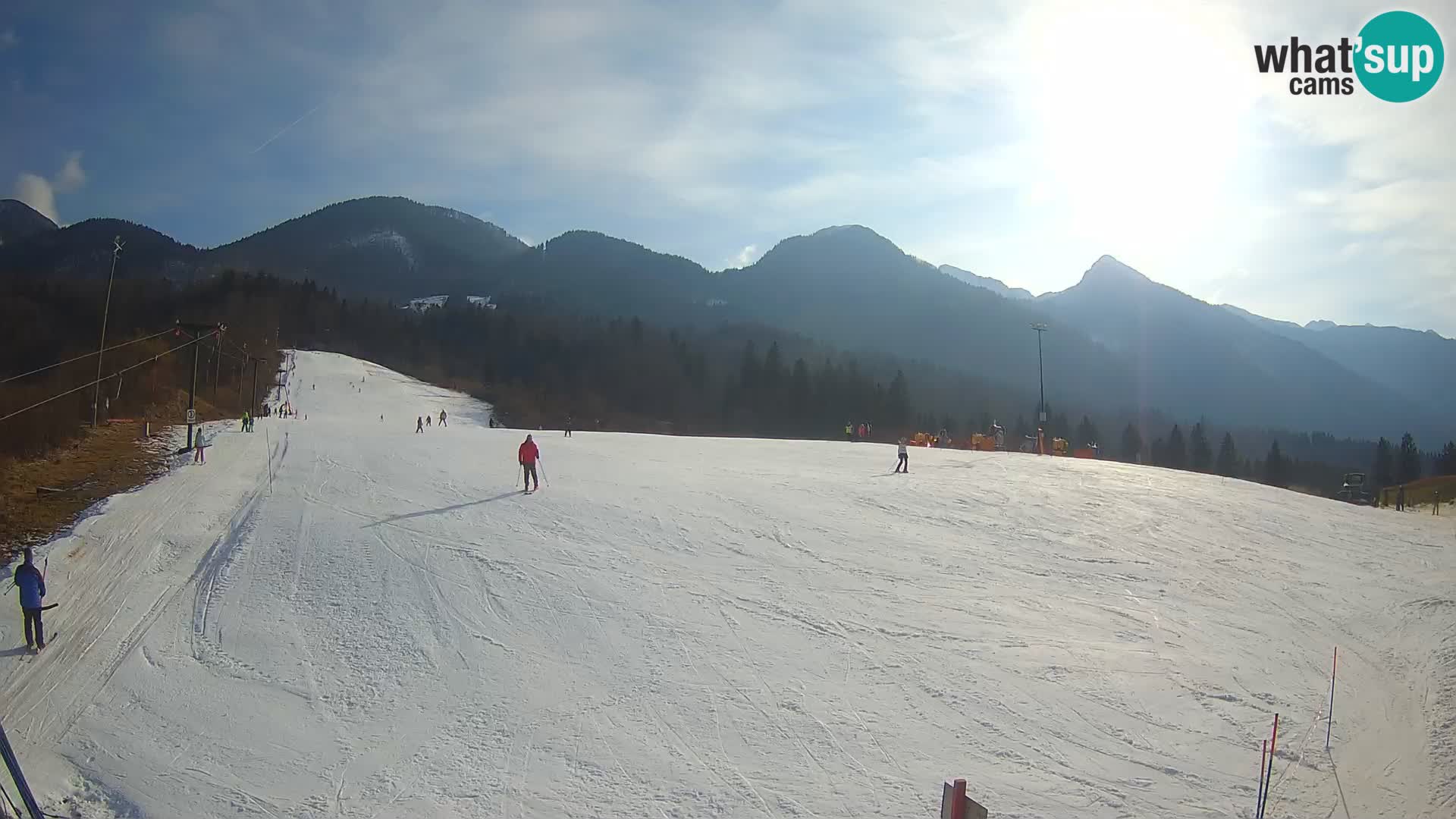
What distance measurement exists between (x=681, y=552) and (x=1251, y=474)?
108 m

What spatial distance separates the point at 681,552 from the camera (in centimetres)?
1521

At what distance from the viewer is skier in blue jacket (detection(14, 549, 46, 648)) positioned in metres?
10.7

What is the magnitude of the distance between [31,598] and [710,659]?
9.81m

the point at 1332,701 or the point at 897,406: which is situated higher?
the point at 897,406

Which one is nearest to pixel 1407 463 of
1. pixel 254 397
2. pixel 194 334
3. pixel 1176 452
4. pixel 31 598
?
pixel 1176 452

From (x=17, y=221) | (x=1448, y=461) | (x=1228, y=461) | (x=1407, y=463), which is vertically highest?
(x=17, y=221)

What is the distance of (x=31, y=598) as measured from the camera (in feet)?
35.4

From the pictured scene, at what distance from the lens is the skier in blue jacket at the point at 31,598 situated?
35.1ft

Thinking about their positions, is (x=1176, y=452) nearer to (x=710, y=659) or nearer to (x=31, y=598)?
(x=710, y=659)

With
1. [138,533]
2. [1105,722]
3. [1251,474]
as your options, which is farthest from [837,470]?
[1251,474]

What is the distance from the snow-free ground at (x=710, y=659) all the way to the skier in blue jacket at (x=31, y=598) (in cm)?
25

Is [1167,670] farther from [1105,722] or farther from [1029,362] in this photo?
[1029,362]

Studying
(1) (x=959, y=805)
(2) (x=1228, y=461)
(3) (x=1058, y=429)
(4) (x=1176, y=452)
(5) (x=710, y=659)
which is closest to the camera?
(1) (x=959, y=805)

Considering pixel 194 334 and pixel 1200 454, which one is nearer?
pixel 194 334
